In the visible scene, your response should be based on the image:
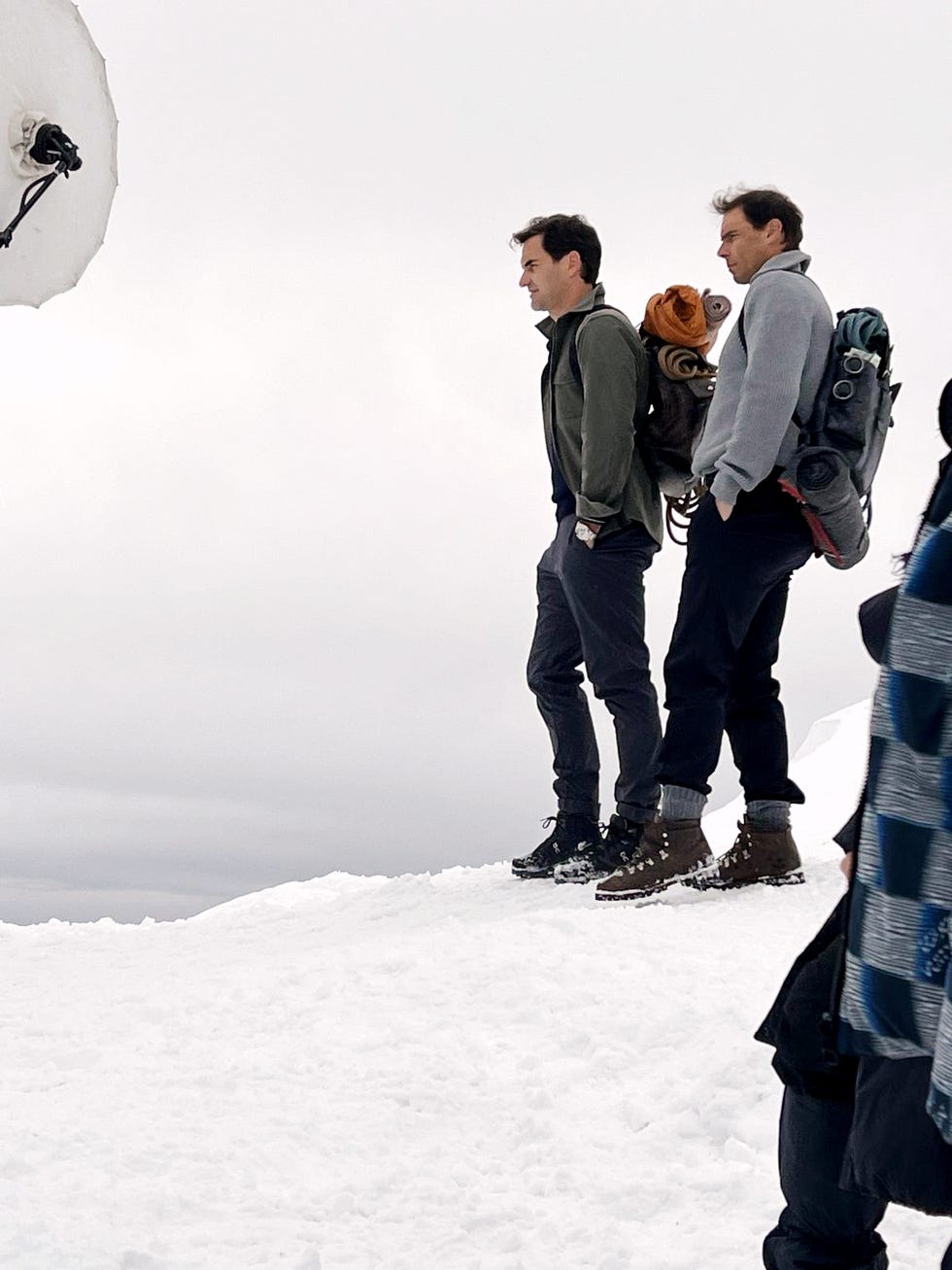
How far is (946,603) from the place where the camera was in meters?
1.45

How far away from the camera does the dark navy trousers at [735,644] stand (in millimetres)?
5094

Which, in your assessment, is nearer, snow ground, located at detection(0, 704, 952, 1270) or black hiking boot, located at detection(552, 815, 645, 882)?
snow ground, located at detection(0, 704, 952, 1270)

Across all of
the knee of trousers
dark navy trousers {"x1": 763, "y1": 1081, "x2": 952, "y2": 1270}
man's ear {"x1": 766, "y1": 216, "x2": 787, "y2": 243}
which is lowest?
dark navy trousers {"x1": 763, "y1": 1081, "x2": 952, "y2": 1270}

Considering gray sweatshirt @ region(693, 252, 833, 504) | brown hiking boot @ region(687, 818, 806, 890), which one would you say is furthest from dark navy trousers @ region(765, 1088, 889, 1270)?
brown hiking boot @ region(687, 818, 806, 890)

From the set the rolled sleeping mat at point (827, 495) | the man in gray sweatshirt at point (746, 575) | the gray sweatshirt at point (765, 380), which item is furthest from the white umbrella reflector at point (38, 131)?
the rolled sleeping mat at point (827, 495)

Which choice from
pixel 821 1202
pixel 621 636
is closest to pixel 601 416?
pixel 621 636

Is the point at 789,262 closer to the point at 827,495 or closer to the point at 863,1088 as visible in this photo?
the point at 827,495

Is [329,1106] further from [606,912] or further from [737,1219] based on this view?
[606,912]

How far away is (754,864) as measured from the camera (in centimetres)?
555

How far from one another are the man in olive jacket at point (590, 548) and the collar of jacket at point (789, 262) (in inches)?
28.1

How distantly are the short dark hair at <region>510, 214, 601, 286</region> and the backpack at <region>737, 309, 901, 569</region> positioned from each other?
109 centimetres

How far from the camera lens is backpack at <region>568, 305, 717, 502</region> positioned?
5.74 metres

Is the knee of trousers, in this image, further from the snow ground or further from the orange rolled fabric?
the orange rolled fabric

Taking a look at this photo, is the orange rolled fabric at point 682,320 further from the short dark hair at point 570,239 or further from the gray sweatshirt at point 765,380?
the gray sweatshirt at point 765,380
